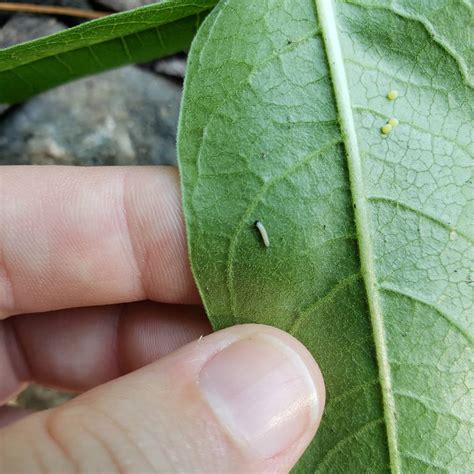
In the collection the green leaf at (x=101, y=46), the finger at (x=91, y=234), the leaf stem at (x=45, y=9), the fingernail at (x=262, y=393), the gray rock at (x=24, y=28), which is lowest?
the fingernail at (x=262, y=393)

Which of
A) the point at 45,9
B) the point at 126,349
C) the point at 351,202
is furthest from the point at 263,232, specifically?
the point at 45,9

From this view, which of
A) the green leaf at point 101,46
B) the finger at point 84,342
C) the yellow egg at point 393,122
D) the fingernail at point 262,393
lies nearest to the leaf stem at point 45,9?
the green leaf at point 101,46

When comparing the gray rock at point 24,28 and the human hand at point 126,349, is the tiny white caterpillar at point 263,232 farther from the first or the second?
the gray rock at point 24,28

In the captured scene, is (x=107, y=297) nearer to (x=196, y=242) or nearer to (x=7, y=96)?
(x=196, y=242)

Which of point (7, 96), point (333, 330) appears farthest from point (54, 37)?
point (333, 330)

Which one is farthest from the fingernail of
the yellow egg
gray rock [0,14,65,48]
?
gray rock [0,14,65,48]

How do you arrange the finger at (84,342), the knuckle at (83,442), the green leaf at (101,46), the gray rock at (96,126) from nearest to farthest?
the knuckle at (83,442) → the green leaf at (101,46) → the finger at (84,342) → the gray rock at (96,126)
